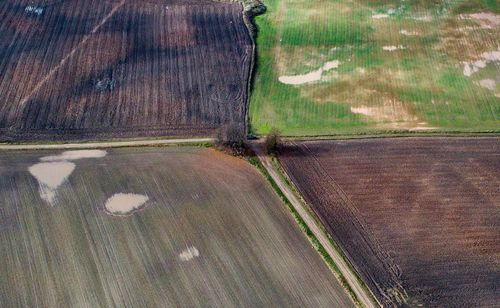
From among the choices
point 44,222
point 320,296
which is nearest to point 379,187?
point 320,296

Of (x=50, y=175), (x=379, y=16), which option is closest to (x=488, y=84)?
(x=379, y=16)

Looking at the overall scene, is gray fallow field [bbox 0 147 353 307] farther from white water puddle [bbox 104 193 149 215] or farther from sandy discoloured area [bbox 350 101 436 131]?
sandy discoloured area [bbox 350 101 436 131]

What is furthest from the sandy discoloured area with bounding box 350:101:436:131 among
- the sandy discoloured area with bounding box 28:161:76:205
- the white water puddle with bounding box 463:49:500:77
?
the sandy discoloured area with bounding box 28:161:76:205

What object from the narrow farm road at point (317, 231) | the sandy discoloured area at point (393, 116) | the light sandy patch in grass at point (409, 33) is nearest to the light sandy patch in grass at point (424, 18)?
the light sandy patch in grass at point (409, 33)

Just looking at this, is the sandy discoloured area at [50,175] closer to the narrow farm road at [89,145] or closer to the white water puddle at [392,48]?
the narrow farm road at [89,145]

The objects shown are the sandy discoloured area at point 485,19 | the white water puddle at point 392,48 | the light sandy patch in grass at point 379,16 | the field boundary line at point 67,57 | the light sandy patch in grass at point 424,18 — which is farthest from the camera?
the light sandy patch in grass at point 379,16

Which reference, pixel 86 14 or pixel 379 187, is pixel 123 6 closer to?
pixel 86 14

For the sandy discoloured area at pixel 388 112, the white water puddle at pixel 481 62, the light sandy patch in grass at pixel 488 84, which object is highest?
the white water puddle at pixel 481 62
